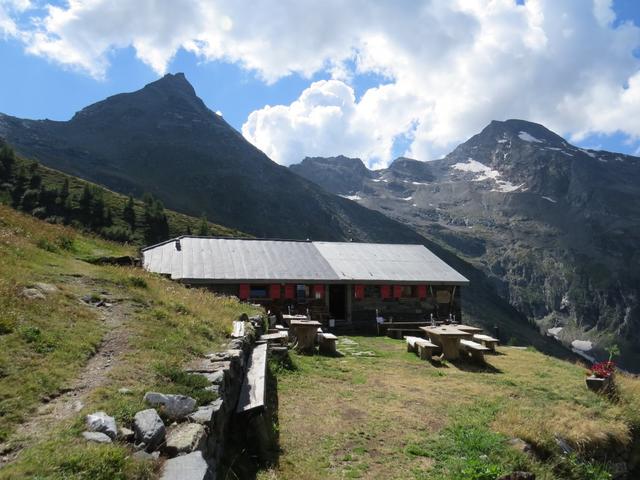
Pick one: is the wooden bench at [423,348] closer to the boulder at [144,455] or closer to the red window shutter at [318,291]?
the red window shutter at [318,291]

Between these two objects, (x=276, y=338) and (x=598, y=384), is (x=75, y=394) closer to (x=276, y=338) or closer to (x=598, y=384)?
(x=276, y=338)

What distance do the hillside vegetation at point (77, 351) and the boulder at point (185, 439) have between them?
0.47 m

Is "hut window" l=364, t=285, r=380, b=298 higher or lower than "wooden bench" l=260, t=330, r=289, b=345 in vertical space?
higher

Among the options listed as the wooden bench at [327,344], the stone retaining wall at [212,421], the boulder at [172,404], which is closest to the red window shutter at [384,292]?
the wooden bench at [327,344]

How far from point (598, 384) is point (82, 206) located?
269 feet

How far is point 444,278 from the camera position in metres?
27.6

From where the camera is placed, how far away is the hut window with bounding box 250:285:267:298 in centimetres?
2403

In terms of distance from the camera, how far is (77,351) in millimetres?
6617

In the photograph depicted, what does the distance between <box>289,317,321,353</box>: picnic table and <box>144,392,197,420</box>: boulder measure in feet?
31.5

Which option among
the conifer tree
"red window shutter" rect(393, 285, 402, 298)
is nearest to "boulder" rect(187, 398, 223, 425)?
"red window shutter" rect(393, 285, 402, 298)

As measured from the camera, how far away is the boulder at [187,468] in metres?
4.15

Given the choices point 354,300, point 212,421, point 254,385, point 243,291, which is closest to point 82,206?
point 243,291

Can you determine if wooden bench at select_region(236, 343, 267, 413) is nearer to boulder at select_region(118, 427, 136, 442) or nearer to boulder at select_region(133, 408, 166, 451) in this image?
boulder at select_region(133, 408, 166, 451)

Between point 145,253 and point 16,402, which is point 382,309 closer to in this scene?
point 145,253
